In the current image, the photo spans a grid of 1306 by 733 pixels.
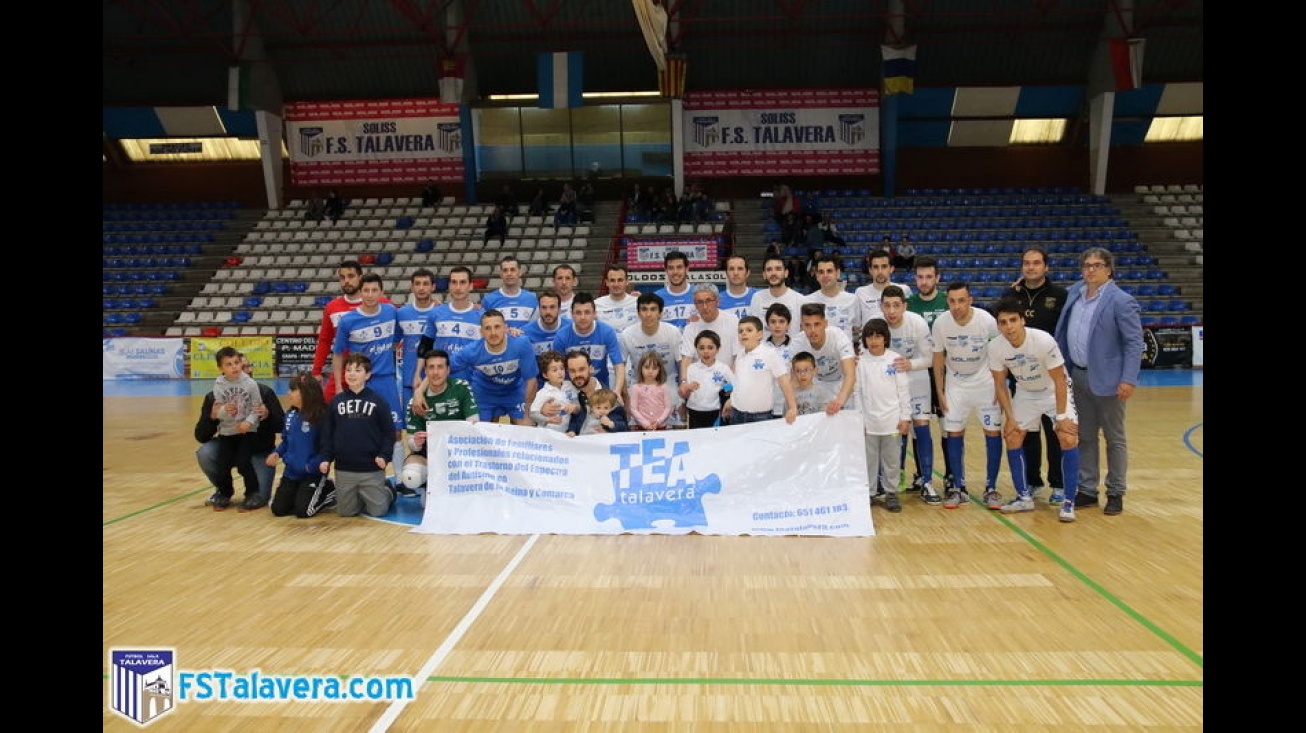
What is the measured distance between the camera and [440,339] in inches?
311

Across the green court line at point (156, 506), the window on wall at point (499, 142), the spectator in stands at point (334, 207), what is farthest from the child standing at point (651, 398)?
the spectator in stands at point (334, 207)

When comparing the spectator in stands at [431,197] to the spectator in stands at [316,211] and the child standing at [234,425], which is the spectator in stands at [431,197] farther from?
the child standing at [234,425]

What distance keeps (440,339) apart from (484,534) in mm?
2361

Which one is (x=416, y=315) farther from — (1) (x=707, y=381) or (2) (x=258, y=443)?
→ (1) (x=707, y=381)

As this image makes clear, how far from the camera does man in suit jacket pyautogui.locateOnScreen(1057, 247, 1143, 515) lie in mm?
6305

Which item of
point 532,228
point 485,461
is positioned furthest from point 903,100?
point 485,461

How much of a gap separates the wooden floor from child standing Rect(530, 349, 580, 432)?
1.31 m

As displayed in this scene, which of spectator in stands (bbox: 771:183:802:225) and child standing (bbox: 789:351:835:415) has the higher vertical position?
spectator in stands (bbox: 771:183:802:225)

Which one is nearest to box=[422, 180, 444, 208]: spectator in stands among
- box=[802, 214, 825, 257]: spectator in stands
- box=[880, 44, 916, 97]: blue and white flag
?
box=[802, 214, 825, 257]: spectator in stands

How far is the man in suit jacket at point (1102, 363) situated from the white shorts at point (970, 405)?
0.68 metres

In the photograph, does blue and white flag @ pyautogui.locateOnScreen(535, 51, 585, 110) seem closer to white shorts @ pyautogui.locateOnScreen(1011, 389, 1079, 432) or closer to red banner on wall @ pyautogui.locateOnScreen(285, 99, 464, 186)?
red banner on wall @ pyautogui.locateOnScreen(285, 99, 464, 186)

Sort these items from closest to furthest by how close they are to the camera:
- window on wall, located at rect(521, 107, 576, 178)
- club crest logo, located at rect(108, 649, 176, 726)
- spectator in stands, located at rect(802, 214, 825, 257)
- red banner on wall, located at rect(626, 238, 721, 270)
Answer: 1. club crest logo, located at rect(108, 649, 176, 726)
2. spectator in stands, located at rect(802, 214, 825, 257)
3. red banner on wall, located at rect(626, 238, 721, 270)
4. window on wall, located at rect(521, 107, 576, 178)

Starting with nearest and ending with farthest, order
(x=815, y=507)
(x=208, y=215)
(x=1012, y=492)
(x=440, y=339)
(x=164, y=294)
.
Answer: (x=815, y=507)
(x=1012, y=492)
(x=440, y=339)
(x=164, y=294)
(x=208, y=215)

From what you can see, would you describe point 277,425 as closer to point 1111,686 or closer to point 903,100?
point 1111,686
